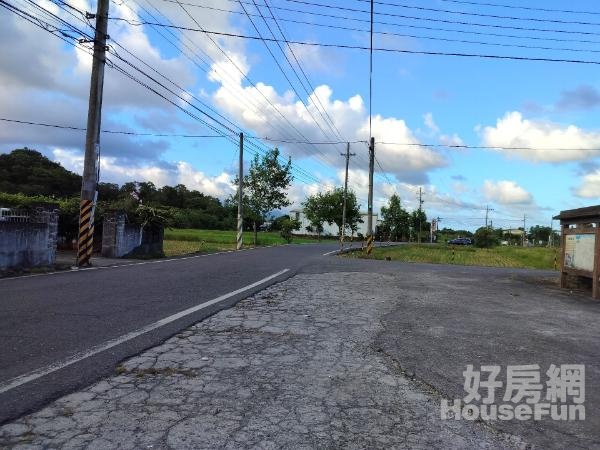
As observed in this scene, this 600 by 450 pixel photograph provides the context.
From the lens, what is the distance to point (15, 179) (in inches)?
2554

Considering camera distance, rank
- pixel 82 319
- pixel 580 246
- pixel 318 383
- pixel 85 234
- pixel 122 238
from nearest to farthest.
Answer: pixel 318 383 → pixel 82 319 → pixel 580 246 → pixel 85 234 → pixel 122 238

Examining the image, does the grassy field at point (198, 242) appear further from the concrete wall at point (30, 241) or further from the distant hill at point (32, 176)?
the distant hill at point (32, 176)

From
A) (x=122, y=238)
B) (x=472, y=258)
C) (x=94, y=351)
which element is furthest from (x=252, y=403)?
(x=472, y=258)

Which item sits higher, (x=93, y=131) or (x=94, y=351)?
(x=93, y=131)

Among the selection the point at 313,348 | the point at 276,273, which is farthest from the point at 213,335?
the point at 276,273

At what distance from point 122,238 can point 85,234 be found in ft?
14.4

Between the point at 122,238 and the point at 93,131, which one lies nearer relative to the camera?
the point at 93,131

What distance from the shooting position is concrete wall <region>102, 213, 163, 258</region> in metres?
21.3

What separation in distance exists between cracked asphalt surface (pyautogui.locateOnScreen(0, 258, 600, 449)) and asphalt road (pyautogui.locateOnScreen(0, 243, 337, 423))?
31 centimetres

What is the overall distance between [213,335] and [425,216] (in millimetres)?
105463

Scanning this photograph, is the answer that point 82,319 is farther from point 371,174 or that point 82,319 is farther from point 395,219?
point 395,219

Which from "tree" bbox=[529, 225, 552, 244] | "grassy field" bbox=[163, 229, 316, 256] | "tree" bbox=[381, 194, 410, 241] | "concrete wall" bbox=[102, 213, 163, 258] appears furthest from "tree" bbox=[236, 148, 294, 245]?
"tree" bbox=[529, 225, 552, 244]

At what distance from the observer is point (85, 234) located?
17188 mm

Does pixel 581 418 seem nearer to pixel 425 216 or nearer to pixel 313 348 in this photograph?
pixel 313 348
